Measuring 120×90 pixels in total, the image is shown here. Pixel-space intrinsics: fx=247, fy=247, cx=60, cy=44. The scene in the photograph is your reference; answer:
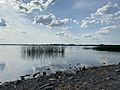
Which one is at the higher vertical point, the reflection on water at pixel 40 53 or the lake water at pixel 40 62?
the lake water at pixel 40 62

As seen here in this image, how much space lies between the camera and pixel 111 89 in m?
12.5

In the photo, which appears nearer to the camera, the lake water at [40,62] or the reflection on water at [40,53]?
the lake water at [40,62]

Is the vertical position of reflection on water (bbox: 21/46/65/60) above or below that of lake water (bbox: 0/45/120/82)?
below

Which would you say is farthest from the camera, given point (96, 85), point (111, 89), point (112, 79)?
point (112, 79)

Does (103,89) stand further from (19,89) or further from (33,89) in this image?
(19,89)

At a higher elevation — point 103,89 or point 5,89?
point 103,89

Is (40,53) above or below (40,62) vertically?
Result: below

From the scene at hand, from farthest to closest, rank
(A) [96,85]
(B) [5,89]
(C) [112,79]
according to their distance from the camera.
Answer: (B) [5,89] → (C) [112,79] → (A) [96,85]

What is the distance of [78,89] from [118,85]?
213 cm

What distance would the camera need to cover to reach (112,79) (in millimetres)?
15219

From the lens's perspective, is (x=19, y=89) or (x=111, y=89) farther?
(x=19, y=89)

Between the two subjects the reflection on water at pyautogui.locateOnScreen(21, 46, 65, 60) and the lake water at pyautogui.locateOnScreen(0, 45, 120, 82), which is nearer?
the lake water at pyautogui.locateOnScreen(0, 45, 120, 82)

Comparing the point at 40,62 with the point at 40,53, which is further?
the point at 40,53

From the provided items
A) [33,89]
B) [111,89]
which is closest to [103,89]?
[111,89]
